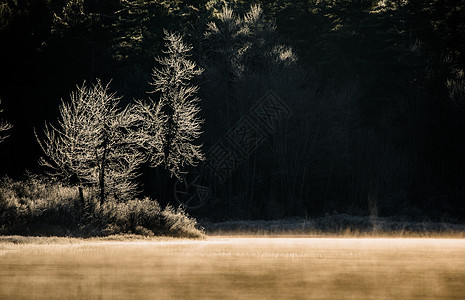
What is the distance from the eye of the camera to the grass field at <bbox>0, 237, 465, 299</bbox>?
10922 mm

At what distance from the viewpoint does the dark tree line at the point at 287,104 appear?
5266 centimetres

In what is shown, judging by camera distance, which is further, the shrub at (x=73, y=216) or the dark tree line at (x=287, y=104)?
the dark tree line at (x=287, y=104)

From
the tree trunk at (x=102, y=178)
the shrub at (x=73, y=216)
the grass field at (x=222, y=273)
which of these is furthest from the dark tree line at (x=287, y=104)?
the grass field at (x=222, y=273)

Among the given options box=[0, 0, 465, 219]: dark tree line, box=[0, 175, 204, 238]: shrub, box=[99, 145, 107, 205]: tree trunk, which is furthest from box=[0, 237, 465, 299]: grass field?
box=[0, 0, 465, 219]: dark tree line

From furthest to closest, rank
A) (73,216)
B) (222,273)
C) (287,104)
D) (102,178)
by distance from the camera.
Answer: (287,104) → (102,178) → (73,216) → (222,273)

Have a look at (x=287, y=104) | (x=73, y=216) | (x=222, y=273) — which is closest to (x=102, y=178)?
(x=73, y=216)

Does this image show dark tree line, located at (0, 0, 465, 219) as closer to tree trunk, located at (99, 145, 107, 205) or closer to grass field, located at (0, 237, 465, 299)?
tree trunk, located at (99, 145, 107, 205)

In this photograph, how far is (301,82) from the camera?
5484 centimetres

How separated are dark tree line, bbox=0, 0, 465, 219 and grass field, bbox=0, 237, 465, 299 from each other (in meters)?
30.2

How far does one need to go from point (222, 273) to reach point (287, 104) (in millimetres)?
38941

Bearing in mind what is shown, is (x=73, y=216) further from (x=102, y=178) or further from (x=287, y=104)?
(x=287, y=104)

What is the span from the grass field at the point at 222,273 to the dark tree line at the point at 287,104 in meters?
30.2

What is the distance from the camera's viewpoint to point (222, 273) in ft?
45.4

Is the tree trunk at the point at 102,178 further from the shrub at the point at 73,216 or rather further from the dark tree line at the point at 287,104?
the dark tree line at the point at 287,104
